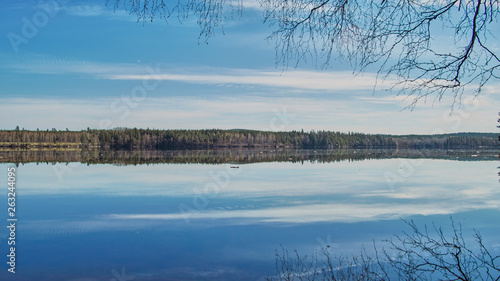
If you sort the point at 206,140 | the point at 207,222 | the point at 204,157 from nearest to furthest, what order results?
the point at 207,222
the point at 204,157
the point at 206,140

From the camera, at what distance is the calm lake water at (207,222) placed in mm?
7375

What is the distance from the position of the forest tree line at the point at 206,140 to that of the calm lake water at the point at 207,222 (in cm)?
9295

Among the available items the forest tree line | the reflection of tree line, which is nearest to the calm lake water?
the reflection of tree line

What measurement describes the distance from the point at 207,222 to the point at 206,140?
372 ft

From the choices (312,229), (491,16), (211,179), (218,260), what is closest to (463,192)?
(312,229)

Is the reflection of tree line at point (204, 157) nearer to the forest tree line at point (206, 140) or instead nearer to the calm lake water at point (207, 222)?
the calm lake water at point (207, 222)

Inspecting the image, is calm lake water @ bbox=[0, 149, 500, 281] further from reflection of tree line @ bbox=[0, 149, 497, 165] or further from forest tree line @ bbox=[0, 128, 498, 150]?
forest tree line @ bbox=[0, 128, 498, 150]

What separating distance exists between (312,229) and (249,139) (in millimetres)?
122589

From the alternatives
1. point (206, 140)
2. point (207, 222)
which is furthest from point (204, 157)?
point (206, 140)

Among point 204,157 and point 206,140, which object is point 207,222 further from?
point 206,140

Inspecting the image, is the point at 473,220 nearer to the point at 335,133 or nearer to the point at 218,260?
the point at 218,260

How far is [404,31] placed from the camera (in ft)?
8.54

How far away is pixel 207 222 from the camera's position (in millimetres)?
10836

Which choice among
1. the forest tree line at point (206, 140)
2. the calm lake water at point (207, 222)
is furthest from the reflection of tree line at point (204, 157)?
the forest tree line at point (206, 140)
